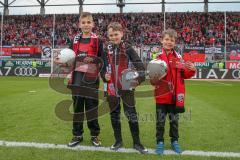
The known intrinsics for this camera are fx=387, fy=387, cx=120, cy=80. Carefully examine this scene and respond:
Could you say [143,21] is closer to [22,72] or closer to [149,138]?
[22,72]

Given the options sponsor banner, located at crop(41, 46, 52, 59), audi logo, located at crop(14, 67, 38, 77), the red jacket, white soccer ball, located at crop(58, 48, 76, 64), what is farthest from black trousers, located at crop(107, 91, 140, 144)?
sponsor banner, located at crop(41, 46, 52, 59)

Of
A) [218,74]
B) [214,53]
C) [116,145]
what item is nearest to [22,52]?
[214,53]

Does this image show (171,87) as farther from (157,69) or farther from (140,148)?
(140,148)

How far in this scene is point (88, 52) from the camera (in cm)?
561

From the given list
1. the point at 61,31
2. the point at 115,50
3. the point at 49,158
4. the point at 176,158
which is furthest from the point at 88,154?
the point at 61,31

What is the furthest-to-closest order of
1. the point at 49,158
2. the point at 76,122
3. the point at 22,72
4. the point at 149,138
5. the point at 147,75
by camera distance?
the point at 22,72, the point at 149,138, the point at 76,122, the point at 147,75, the point at 49,158

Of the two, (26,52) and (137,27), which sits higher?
(137,27)

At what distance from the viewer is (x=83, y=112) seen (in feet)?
19.0

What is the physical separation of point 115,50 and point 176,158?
171 centimetres

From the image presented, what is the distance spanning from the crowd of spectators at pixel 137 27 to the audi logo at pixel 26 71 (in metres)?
8.45

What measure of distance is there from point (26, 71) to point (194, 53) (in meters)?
12.9

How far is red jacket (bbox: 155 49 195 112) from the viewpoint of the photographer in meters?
5.32

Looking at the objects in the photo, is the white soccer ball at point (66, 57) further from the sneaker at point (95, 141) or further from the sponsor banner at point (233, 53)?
the sponsor banner at point (233, 53)

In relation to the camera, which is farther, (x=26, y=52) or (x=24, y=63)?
(x=26, y=52)
